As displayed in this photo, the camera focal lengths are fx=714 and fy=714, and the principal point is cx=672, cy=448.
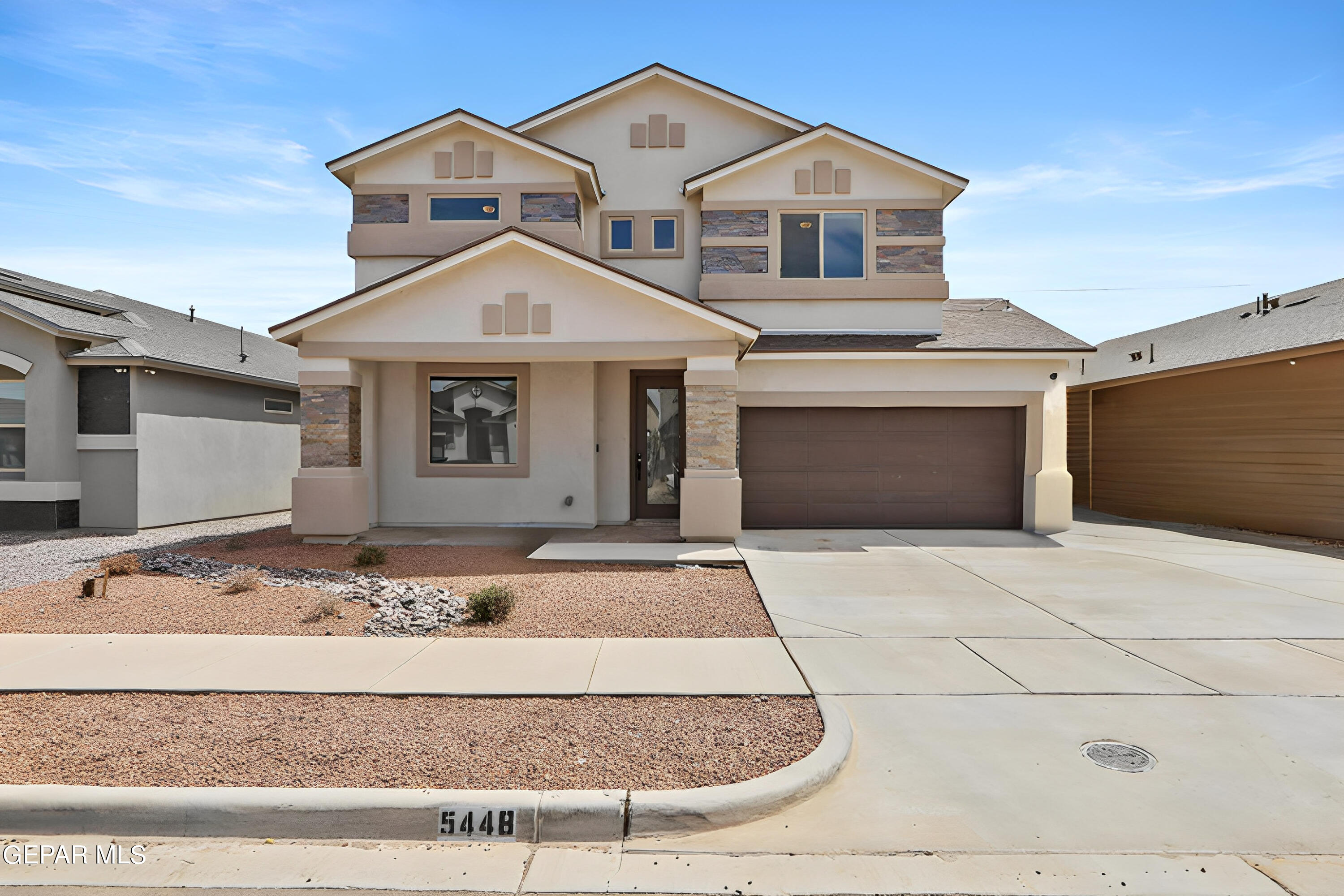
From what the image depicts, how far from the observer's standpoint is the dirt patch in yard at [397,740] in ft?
12.8

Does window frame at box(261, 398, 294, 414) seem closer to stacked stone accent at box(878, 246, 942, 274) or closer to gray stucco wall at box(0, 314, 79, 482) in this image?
gray stucco wall at box(0, 314, 79, 482)

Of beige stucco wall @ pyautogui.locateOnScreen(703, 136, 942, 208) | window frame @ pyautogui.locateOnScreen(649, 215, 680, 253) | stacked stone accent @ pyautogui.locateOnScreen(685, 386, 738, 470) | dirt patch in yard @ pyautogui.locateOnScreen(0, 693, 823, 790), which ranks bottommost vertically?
dirt patch in yard @ pyautogui.locateOnScreen(0, 693, 823, 790)

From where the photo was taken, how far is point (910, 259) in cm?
1445

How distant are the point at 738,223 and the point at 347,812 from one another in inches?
513

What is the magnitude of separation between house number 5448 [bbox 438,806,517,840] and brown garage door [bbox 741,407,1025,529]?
412 inches

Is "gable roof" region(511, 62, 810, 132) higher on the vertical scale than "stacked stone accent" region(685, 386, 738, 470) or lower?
higher

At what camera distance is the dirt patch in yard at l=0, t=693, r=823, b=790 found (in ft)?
12.8

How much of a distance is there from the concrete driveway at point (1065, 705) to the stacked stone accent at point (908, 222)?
7.57 m

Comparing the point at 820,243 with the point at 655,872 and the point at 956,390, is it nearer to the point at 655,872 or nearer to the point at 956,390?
the point at 956,390

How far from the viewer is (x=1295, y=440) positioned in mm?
13469

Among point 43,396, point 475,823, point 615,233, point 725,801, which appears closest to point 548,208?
point 615,233

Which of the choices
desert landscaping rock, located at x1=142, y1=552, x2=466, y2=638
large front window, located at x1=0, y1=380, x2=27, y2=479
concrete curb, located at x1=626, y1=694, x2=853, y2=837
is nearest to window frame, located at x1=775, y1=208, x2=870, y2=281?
desert landscaping rock, located at x1=142, y1=552, x2=466, y2=638

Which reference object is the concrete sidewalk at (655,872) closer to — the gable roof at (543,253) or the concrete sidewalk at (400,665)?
the concrete sidewalk at (400,665)

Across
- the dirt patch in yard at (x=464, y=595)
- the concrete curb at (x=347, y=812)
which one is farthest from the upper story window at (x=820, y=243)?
the concrete curb at (x=347, y=812)
